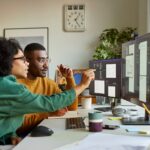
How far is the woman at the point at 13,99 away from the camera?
1316mm

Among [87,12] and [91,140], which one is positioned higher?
[87,12]

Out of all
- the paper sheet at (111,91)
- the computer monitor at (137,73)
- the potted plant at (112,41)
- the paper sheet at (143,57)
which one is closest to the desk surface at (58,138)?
the computer monitor at (137,73)

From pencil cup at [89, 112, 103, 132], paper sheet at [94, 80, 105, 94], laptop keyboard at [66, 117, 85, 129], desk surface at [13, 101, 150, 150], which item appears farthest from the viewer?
paper sheet at [94, 80, 105, 94]

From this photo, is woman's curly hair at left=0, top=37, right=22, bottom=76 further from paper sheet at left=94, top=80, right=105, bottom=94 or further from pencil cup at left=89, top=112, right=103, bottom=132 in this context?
Result: paper sheet at left=94, top=80, right=105, bottom=94

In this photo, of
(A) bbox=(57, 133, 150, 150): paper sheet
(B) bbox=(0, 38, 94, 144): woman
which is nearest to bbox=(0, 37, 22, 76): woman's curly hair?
(B) bbox=(0, 38, 94, 144): woman

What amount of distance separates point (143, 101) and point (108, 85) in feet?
2.22

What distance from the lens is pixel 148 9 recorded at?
3996 mm

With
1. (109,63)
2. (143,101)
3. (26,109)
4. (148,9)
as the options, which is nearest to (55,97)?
(26,109)

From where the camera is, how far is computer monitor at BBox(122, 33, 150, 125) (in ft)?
4.98

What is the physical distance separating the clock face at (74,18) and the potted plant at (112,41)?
401 millimetres

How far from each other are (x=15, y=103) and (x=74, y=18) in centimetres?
348

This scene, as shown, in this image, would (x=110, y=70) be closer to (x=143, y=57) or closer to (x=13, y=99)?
(x=143, y=57)

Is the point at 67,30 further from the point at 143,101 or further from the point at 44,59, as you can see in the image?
the point at 143,101

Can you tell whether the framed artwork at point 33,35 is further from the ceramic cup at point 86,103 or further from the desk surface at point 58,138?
the desk surface at point 58,138
